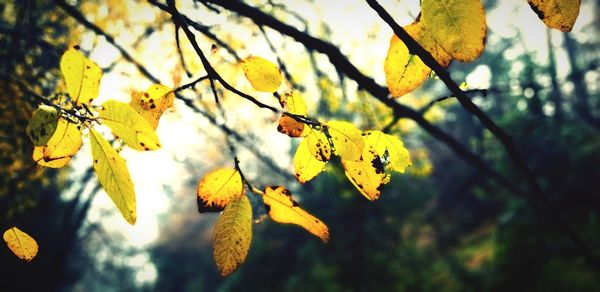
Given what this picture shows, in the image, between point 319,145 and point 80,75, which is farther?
point 319,145

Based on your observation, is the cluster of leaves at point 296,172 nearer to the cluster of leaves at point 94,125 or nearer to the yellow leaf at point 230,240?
the yellow leaf at point 230,240

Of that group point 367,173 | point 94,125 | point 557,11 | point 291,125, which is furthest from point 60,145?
point 557,11

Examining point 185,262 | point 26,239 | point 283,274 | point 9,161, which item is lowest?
point 26,239

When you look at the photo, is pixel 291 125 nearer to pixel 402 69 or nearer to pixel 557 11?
pixel 402 69

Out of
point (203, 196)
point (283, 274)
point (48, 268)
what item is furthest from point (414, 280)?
point (48, 268)

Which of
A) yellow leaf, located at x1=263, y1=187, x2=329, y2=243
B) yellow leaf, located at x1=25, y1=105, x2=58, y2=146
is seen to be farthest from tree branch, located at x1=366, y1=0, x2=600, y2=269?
yellow leaf, located at x1=25, y1=105, x2=58, y2=146

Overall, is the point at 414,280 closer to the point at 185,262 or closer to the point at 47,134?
the point at 47,134
